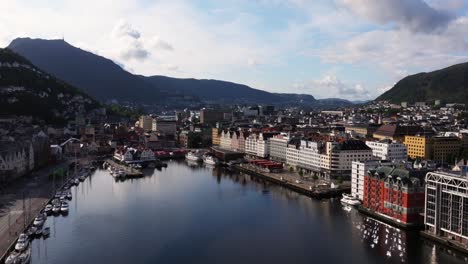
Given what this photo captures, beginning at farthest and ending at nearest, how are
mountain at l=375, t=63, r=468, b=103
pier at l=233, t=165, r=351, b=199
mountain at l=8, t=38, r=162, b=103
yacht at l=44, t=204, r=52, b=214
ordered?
1. mountain at l=8, t=38, r=162, b=103
2. mountain at l=375, t=63, r=468, b=103
3. pier at l=233, t=165, r=351, b=199
4. yacht at l=44, t=204, r=52, b=214

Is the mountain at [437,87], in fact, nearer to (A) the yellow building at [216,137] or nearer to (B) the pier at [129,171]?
(A) the yellow building at [216,137]

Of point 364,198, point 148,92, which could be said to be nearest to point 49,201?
point 364,198

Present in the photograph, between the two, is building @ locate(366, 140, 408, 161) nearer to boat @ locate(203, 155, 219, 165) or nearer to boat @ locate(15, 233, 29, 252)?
boat @ locate(203, 155, 219, 165)

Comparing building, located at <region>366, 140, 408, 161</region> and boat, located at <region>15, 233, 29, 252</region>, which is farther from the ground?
building, located at <region>366, 140, 408, 161</region>

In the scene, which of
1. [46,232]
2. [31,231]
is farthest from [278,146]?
[31,231]

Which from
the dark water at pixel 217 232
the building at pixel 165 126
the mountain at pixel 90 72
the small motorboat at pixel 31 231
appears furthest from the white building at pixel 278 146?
the mountain at pixel 90 72

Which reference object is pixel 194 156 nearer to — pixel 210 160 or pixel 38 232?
pixel 210 160

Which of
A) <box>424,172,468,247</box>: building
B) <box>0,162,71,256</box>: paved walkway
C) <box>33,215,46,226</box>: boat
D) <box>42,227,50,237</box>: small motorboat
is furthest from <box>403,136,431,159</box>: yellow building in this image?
<box>42,227,50,237</box>: small motorboat
